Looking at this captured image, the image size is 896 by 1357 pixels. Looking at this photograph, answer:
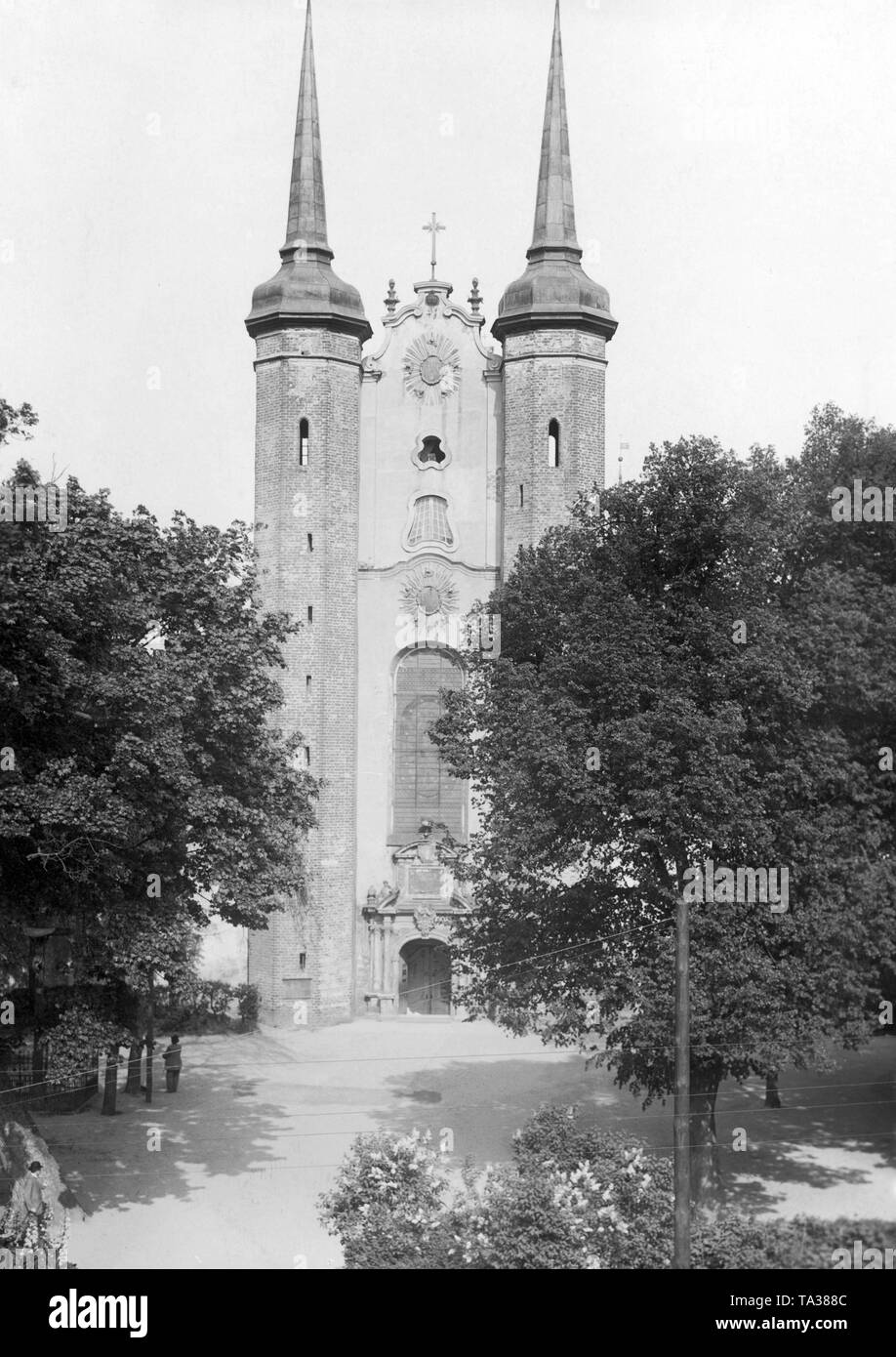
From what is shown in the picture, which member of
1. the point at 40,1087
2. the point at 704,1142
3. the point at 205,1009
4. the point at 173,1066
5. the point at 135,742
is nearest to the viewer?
the point at 135,742

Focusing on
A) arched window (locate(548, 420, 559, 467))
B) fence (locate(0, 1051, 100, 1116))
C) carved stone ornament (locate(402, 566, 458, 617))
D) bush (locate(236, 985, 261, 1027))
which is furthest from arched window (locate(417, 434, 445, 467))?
fence (locate(0, 1051, 100, 1116))

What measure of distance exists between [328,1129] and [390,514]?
18385 millimetres

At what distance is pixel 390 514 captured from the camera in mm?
41219

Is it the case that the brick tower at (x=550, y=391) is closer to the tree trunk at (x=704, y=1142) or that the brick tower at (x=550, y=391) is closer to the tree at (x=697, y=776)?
the tree at (x=697, y=776)

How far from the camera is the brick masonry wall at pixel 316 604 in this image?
1532 inches

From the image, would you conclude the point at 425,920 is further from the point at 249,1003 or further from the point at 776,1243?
the point at 776,1243

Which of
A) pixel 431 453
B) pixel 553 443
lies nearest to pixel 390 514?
pixel 431 453

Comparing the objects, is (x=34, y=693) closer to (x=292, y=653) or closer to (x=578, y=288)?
(x=292, y=653)

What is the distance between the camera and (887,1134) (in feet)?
90.4

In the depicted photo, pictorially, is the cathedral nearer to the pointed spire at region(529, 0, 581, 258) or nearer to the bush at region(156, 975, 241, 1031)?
the pointed spire at region(529, 0, 581, 258)

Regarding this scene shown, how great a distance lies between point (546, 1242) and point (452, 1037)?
64.7ft

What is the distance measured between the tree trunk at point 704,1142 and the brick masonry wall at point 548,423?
18.2 meters

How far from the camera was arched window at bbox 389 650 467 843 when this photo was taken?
4059 cm
